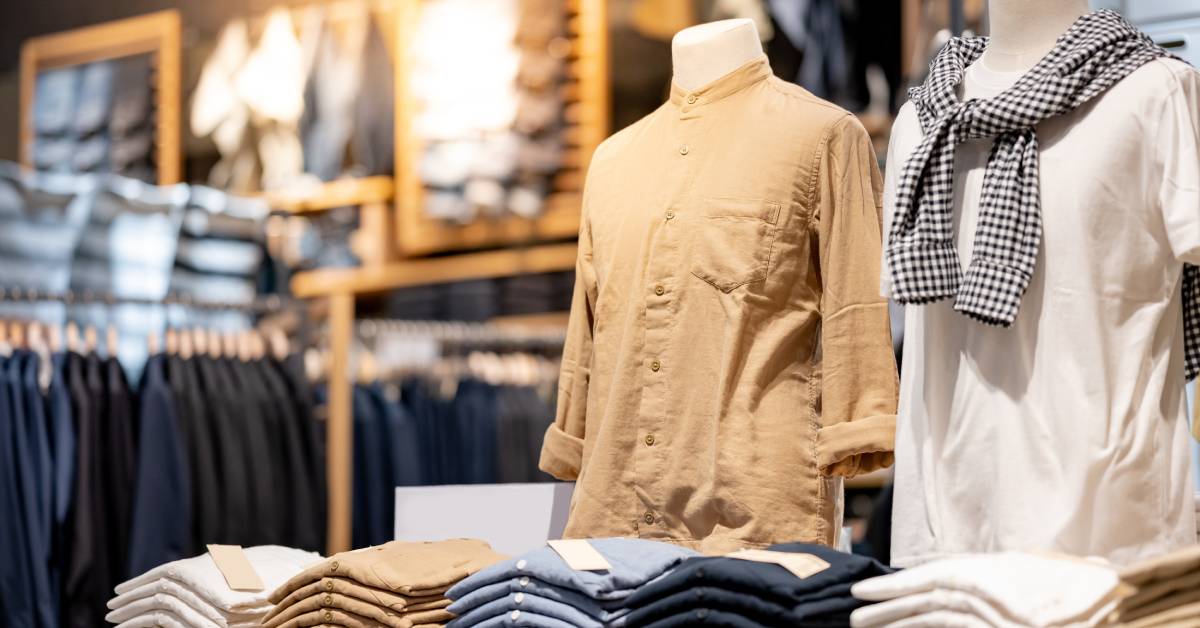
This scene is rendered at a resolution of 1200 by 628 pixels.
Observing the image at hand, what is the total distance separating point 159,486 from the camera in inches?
155

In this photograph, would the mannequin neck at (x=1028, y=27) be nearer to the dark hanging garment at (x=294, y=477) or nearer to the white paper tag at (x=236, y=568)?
the white paper tag at (x=236, y=568)

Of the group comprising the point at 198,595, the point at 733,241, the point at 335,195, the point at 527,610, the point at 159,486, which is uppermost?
the point at 335,195

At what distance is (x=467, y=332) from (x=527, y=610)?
3.47 m

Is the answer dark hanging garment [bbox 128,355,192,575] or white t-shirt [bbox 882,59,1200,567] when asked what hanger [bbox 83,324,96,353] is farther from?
white t-shirt [bbox 882,59,1200,567]

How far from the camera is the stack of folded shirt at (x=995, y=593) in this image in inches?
56.4

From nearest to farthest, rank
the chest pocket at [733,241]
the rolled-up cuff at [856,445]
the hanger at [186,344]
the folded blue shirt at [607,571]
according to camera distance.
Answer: the folded blue shirt at [607,571] < the rolled-up cuff at [856,445] < the chest pocket at [733,241] < the hanger at [186,344]

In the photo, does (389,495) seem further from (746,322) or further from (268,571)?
(746,322)

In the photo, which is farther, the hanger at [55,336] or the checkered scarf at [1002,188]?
the hanger at [55,336]

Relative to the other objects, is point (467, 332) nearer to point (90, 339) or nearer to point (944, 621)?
point (90, 339)

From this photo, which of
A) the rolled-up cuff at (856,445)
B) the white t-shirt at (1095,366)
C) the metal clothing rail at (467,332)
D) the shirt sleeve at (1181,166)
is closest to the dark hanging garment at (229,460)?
the metal clothing rail at (467,332)

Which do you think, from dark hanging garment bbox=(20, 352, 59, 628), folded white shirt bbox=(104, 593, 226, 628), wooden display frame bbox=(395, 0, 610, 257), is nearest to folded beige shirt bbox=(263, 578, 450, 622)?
Answer: folded white shirt bbox=(104, 593, 226, 628)

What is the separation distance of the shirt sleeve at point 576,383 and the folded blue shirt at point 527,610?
447 mm

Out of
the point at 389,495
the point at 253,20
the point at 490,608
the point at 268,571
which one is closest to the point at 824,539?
the point at 490,608

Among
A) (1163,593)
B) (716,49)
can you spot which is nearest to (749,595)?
(1163,593)
